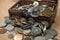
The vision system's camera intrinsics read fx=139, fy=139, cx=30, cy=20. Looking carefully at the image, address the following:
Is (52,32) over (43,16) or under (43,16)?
under

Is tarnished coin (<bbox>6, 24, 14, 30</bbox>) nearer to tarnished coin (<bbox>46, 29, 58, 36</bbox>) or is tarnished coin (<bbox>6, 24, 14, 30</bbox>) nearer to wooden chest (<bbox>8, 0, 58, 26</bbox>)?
wooden chest (<bbox>8, 0, 58, 26</bbox>)

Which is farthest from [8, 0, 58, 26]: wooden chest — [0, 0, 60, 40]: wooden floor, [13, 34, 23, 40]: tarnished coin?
[13, 34, 23, 40]: tarnished coin

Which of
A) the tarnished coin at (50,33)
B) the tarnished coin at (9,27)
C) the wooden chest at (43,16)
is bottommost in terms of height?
the tarnished coin at (50,33)

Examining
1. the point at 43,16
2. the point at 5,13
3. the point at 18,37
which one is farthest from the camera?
the point at 5,13

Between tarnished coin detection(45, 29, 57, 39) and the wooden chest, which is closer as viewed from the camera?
tarnished coin detection(45, 29, 57, 39)

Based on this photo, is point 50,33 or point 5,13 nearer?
point 50,33

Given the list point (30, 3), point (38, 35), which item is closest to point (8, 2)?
point (30, 3)

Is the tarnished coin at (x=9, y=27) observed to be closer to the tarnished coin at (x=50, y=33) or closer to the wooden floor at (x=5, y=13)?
the wooden floor at (x=5, y=13)

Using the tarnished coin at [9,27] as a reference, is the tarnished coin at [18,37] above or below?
below

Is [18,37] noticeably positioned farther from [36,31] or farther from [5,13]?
[5,13]

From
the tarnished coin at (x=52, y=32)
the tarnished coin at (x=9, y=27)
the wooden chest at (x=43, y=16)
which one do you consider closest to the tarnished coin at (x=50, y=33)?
the tarnished coin at (x=52, y=32)

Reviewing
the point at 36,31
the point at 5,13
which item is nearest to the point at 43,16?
the point at 36,31
